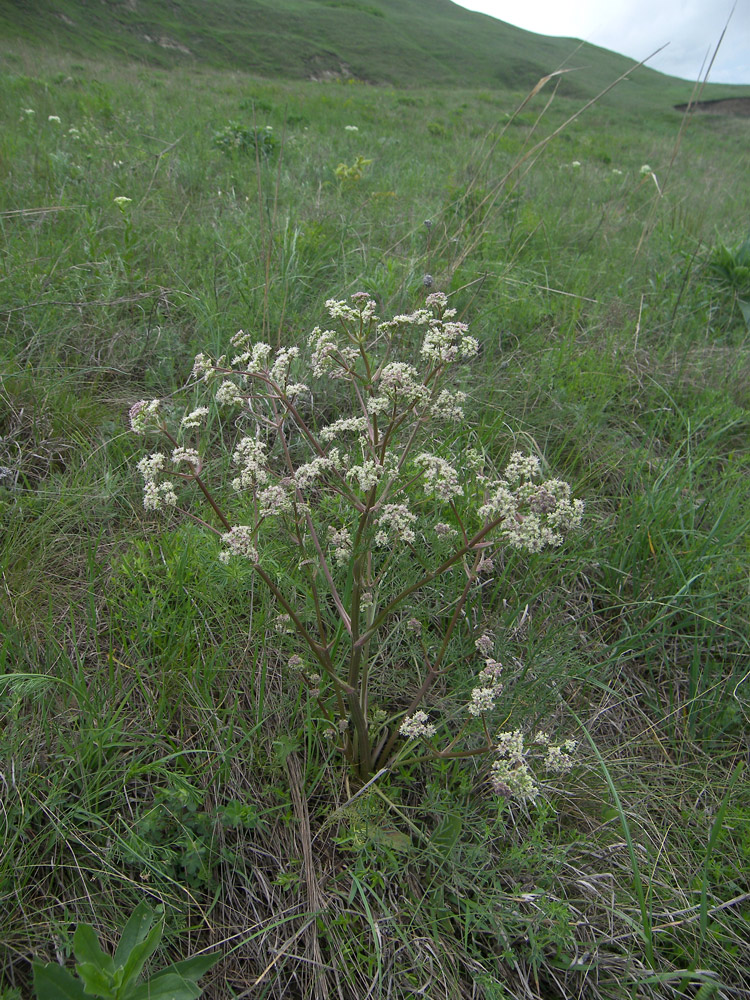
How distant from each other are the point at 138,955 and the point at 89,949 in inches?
4.8

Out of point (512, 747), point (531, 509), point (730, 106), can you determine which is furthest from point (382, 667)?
point (730, 106)

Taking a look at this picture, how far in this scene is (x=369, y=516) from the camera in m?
1.70

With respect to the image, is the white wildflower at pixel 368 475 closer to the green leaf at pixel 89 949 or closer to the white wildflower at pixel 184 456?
the white wildflower at pixel 184 456

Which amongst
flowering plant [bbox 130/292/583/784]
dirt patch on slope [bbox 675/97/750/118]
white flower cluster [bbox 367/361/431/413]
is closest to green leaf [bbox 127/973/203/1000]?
flowering plant [bbox 130/292/583/784]

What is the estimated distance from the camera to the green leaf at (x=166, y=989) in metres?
1.36

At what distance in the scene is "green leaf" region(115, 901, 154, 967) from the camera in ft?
4.62

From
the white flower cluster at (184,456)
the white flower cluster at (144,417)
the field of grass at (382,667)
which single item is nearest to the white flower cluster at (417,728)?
the field of grass at (382,667)

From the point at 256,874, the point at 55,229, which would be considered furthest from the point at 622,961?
the point at 55,229

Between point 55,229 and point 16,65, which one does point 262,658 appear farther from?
point 16,65

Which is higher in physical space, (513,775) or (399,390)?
(399,390)

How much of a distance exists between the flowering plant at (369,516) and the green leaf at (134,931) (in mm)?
705

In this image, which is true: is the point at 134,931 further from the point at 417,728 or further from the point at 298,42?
the point at 298,42

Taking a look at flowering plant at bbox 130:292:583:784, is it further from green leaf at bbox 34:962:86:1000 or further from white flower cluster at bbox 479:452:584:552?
green leaf at bbox 34:962:86:1000

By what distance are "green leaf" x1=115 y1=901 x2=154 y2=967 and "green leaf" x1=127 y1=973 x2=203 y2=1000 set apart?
8 centimetres
